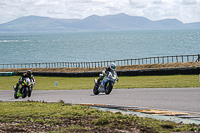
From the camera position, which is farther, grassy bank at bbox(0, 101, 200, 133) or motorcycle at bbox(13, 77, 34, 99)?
motorcycle at bbox(13, 77, 34, 99)

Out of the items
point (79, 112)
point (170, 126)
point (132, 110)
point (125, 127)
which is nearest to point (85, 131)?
point (125, 127)

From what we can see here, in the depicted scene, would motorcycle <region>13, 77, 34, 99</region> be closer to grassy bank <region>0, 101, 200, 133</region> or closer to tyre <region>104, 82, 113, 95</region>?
tyre <region>104, 82, 113, 95</region>

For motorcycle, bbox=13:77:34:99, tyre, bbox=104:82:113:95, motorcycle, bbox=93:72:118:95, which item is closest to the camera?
motorcycle, bbox=93:72:118:95

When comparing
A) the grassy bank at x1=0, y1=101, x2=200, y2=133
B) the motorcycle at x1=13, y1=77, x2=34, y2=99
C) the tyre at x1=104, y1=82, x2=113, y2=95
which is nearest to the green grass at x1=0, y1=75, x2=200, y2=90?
the tyre at x1=104, y1=82, x2=113, y2=95

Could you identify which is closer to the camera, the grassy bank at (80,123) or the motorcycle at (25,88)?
the grassy bank at (80,123)

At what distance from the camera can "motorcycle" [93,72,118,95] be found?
17.2 m

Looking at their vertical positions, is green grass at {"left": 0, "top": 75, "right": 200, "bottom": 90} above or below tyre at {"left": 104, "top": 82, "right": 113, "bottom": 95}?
below

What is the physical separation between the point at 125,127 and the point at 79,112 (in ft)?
9.36

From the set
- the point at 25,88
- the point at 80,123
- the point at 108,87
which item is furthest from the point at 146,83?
the point at 80,123

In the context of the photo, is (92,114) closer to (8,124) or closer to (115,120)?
(115,120)

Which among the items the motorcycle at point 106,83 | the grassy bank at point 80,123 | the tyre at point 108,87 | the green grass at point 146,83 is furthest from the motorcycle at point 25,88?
the grassy bank at point 80,123

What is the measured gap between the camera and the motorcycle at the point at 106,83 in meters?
17.2

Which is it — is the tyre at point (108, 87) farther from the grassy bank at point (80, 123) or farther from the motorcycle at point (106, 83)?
the grassy bank at point (80, 123)

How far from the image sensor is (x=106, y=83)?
58.5 feet
